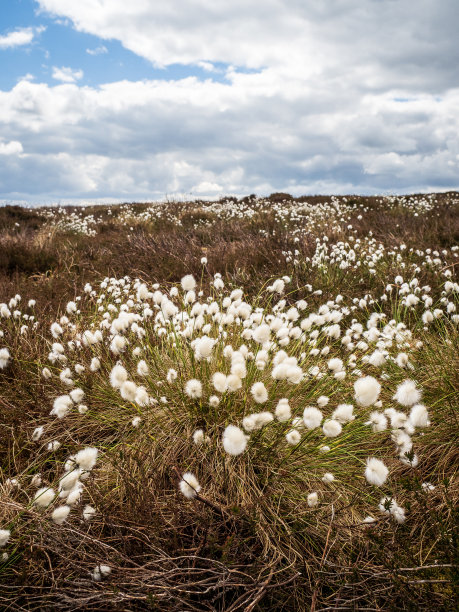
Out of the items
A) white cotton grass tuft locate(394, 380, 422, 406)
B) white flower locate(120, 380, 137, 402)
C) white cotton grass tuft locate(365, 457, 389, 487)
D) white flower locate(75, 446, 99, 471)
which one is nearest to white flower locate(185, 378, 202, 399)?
white flower locate(120, 380, 137, 402)

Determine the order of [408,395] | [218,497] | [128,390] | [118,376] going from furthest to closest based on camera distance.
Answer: [218,497] → [118,376] → [128,390] → [408,395]

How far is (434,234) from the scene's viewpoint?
8.77 meters

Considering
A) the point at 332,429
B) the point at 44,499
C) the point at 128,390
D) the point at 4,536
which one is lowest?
the point at 4,536

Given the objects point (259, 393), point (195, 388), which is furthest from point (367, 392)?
point (195, 388)

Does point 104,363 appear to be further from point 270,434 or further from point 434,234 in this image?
point 434,234

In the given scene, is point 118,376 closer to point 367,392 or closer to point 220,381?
point 220,381

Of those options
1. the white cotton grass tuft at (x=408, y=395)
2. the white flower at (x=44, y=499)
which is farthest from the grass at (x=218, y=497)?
the white cotton grass tuft at (x=408, y=395)

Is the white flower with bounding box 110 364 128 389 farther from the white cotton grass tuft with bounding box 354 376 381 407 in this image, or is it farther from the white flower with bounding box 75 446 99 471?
the white cotton grass tuft with bounding box 354 376 381 407

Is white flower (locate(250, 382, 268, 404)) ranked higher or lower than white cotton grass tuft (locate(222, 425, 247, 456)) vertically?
higher

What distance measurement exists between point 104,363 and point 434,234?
8125mm

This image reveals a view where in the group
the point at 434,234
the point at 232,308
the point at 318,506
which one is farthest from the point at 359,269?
the point at 318,506

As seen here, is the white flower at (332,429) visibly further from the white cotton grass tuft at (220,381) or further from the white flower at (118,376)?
the white flower at (118,376)

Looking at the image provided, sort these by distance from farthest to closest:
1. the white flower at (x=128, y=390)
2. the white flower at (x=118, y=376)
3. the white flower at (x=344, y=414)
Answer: the white flower at (x=118, y=376) → the white flower at (x=128, y=390) → the white flower at (x=344, y=414)

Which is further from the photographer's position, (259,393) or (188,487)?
(259,393)
